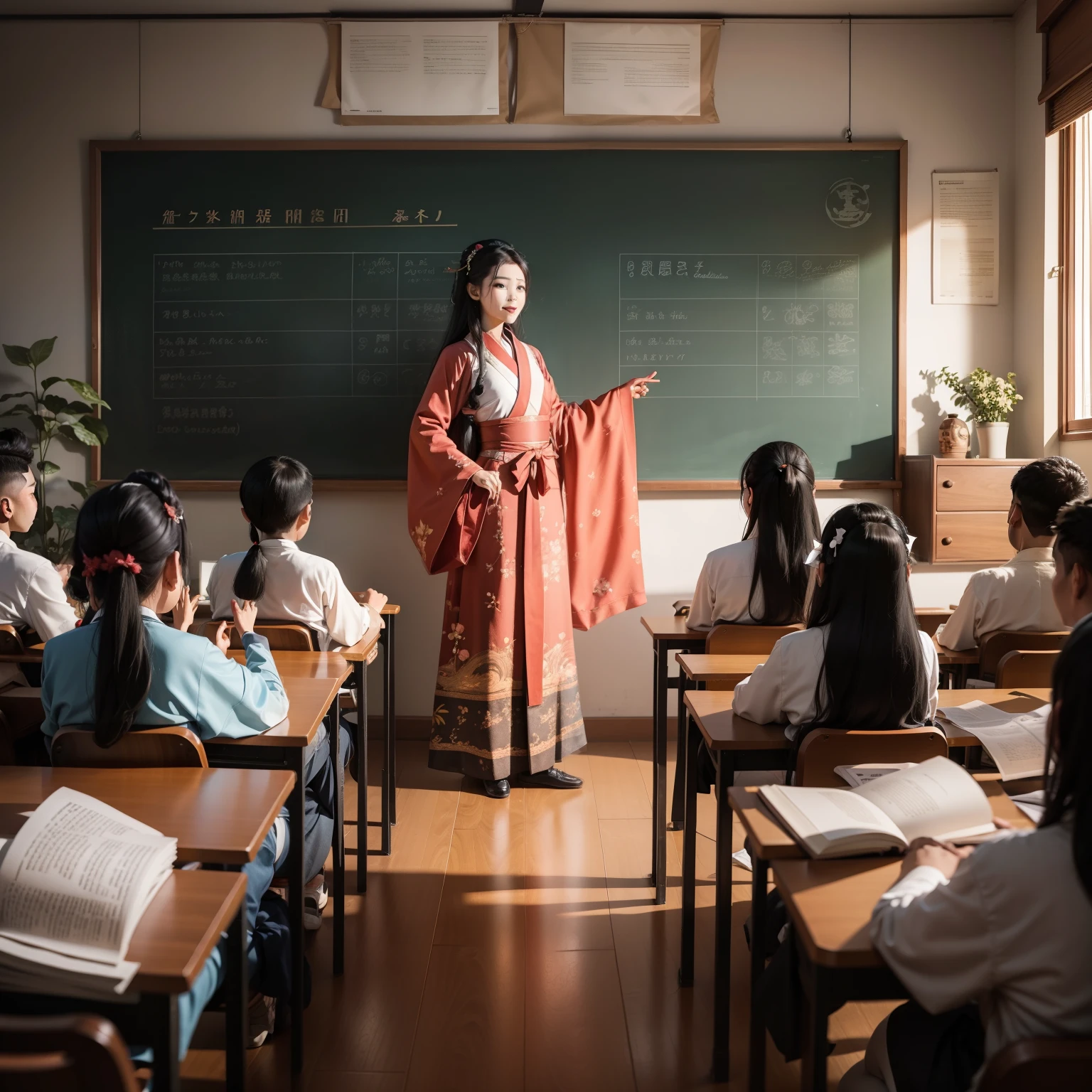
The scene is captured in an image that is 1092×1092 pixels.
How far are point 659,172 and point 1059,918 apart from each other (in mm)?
3548

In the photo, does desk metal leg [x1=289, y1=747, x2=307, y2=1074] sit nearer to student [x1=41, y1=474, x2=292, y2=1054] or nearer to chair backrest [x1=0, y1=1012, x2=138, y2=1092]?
student [x1=41, y1=474, x2=292, y2=1054]

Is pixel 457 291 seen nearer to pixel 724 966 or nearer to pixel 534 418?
pixel 534 418

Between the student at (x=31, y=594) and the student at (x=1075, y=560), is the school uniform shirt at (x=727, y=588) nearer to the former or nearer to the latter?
the student at (x=1075, y=560)

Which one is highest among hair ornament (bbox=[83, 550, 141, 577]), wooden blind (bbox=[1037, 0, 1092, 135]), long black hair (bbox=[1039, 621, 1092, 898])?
wooden blind (bbox=[1037, 0, 1092, 135])

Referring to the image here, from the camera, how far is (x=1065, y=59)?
3557 mm

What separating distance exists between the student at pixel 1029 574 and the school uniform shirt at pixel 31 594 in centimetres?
244

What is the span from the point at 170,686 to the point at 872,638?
119 cm

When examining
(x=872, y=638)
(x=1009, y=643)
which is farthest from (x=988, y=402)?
(x=872, y=638)

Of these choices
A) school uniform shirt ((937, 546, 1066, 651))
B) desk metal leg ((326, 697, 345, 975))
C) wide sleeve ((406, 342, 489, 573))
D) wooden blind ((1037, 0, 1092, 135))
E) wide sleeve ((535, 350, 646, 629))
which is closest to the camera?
desk metal leg ((326, 697, 345, 975))

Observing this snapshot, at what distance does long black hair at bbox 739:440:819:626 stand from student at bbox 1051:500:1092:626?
1.11 meters

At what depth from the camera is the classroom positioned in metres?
1.77

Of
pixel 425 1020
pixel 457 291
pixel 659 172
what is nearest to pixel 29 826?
pixel 425 1020

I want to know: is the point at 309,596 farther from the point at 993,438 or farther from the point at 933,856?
the point at 993,438

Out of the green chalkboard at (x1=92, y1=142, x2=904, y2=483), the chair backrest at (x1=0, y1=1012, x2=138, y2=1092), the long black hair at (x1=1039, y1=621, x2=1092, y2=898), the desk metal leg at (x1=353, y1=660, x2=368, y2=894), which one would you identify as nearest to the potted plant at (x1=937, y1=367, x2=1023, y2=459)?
the green chalkboard at (x1=92, y1=142, x2=904, y2=483)
